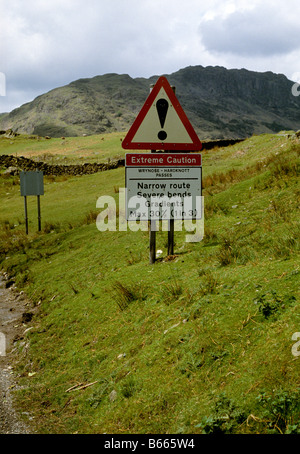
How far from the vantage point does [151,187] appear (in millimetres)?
6922

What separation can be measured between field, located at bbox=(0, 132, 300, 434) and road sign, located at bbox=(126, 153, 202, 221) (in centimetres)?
96

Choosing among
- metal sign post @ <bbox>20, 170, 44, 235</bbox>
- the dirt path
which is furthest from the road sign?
metal sign post @ <bbox>20, 170, 44, 235</bbox>

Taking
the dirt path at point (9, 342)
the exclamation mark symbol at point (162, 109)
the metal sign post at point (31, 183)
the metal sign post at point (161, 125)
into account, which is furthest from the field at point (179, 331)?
the metal sign post at point (31, 183)

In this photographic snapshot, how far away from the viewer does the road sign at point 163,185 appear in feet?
22.4

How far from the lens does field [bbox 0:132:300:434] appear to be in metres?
3.39

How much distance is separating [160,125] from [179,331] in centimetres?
374

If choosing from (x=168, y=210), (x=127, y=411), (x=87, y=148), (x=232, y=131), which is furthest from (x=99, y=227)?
(x=232, y=131)

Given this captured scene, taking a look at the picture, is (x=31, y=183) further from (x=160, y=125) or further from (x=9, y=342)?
(x=160, y=125)

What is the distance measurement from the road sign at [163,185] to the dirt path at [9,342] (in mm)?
3056

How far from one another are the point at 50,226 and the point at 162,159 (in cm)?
952

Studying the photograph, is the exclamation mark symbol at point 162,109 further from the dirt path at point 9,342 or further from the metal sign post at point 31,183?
the metal sign post at point 31,183

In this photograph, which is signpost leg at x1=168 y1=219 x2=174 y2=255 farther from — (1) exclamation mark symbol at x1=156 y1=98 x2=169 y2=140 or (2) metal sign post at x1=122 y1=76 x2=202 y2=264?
(1) exclamation mark symbol at x1=156 y1=98 x2=169 y2=140

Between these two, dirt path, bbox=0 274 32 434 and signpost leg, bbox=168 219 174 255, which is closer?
dirt path, bbox=0 274 32 434

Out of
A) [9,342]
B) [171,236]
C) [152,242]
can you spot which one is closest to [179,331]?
[152,242]
